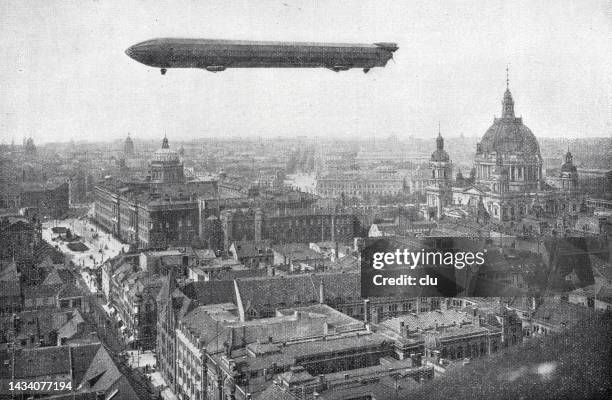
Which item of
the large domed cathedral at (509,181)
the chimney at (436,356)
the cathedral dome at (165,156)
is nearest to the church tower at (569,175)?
the large domed cathedral at (509,181)

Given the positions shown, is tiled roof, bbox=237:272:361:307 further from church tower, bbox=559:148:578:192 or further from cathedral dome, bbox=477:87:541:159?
cathedral dome, bbox=477:87:541:159

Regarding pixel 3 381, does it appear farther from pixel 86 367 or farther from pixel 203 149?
pixel 203 149

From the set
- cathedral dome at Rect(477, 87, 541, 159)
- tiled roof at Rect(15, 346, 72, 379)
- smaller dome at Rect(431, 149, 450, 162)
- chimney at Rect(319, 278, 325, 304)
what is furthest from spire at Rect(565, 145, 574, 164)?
tiled roof at Rect(15, 346, 72, 379)

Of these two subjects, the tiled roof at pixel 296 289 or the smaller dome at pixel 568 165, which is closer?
the tiled roof at pixel 296 289

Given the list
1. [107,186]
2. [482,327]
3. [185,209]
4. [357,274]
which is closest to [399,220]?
[185,209]

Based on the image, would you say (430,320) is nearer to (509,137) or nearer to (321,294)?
(321,294)

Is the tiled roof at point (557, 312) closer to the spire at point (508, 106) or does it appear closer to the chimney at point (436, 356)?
the chimney at point (436, 356)
